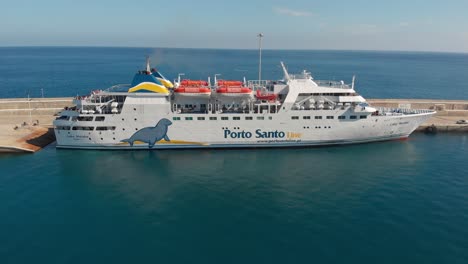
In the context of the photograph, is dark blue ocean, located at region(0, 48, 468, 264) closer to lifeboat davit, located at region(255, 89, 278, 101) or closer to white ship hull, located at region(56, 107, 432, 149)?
white ship hull, located at region(56, 107, 432, 149)

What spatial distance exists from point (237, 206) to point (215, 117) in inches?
458

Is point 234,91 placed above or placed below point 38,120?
above

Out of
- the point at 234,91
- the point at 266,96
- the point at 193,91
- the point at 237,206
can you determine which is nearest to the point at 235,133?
the point at 234,91

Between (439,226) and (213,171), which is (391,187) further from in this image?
(213,171)

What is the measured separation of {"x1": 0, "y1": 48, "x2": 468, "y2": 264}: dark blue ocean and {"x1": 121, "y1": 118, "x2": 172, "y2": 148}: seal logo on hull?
1.30 meters

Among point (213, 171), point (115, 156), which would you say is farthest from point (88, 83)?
point (213, 171)

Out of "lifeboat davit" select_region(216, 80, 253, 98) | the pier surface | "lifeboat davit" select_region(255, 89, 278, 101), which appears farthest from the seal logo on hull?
the pier surface

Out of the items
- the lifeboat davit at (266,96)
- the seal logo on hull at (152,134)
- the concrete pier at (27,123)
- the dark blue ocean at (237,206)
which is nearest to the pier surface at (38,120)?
the concrete pier at (27,123)

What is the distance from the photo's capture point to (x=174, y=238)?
52.9 feet

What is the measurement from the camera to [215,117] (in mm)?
29094

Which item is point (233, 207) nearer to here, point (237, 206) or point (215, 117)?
point (237, 206)

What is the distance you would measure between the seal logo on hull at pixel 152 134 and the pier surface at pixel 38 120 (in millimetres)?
9804

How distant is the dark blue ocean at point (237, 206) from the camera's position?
1514 cm

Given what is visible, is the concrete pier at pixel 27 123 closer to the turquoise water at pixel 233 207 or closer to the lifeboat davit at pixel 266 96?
the turquoise water at pixel 233 207
